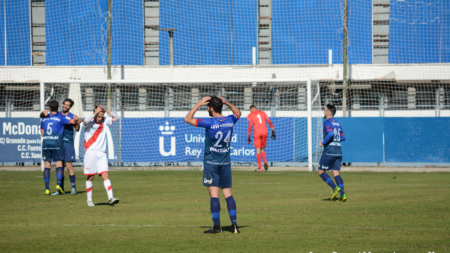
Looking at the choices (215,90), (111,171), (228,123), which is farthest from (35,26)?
(228,123)

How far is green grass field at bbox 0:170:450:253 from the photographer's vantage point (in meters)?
5.94

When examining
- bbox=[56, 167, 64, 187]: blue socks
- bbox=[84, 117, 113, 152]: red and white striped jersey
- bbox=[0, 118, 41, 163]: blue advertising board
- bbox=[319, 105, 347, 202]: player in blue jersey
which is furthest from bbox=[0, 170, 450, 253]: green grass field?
bbox=[0, 118, 41, 163]: blue advertising board

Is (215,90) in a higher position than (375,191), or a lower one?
higher

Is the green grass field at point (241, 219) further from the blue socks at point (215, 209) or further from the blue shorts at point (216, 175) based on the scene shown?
the blue shorts at point (216, 175)

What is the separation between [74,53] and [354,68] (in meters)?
18.7

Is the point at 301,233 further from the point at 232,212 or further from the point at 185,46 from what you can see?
the point at 185,46

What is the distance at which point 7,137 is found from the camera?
19.2m

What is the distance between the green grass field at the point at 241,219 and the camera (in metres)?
5.94

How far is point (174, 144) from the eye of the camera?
63.4ft

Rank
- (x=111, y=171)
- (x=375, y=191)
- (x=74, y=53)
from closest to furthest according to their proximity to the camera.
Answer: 1. (x=375, y=191)
2. (x=111, y=171)
3. (x=74, y=53)

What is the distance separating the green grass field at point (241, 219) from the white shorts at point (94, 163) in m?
0.70

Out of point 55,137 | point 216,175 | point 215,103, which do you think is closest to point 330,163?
point 216,175

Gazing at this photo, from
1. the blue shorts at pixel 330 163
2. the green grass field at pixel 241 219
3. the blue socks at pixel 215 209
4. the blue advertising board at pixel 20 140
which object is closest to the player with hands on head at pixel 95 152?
the green grass field at pixel 241 219

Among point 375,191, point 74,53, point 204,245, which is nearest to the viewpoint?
point 204,245
